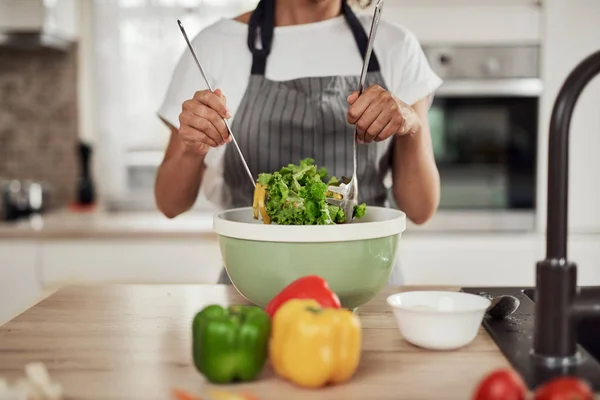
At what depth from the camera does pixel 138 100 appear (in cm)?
296

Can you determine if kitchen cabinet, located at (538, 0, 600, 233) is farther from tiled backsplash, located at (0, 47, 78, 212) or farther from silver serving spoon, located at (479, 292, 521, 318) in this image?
tiled backsplash, located at (0, 47, 78, 212)

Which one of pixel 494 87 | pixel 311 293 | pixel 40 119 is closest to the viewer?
pixel 311 293

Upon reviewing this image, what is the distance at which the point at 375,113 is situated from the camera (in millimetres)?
1188

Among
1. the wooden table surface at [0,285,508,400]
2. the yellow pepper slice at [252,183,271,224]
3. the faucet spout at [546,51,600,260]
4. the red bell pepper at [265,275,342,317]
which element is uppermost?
the faucet spout at [546,51,600,260]


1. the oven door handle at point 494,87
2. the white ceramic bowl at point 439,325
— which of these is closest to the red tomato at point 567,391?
the white ceramic bowl at point 439,325

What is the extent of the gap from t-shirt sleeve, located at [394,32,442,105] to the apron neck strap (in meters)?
0.06

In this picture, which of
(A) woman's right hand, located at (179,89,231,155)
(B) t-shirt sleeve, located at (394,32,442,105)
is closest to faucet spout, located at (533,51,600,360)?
(A) woman's right hand, located at (179,89,231,155)

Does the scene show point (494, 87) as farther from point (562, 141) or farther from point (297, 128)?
point (562, 141)

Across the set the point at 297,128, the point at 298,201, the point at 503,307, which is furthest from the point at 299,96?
the point at 503,307

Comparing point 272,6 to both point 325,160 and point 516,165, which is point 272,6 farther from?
point 516,165

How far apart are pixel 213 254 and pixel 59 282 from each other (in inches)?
20.8

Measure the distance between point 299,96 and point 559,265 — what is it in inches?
31.5

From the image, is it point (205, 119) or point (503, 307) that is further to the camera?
point (205, 119)

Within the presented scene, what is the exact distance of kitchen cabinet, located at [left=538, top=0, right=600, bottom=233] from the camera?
254 cm
